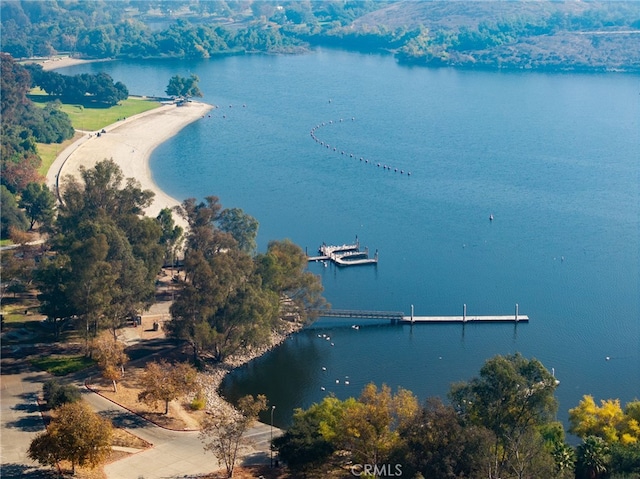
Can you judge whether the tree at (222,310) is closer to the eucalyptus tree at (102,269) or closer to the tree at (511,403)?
the eucalyptus tree at (102,269)

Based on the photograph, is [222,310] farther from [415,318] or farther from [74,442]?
[74,442]

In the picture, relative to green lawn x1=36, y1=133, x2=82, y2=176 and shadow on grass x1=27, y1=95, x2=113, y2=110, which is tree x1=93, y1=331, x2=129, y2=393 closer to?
green lawn x1=36, y1=133, x2=82, y2=176

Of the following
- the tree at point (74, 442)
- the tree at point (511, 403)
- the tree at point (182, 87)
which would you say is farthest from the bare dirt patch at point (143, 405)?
the tree at point (182, 87)

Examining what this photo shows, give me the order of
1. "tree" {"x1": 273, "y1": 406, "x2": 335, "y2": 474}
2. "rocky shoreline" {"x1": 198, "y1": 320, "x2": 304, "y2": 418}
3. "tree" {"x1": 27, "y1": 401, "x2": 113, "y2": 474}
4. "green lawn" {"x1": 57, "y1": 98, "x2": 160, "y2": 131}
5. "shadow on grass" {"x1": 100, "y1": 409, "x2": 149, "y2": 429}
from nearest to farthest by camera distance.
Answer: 1. "tree" {"x1": 27, "y1": 401, "x2": 113, "y2": 474}
2. "tree" {"x1": 273, "y1": 406, "x2": 335, "y2": 474}
3. "shadow on grass" {"x1": 100, "y1": 409, "x2": 149, "y2": 429}
4. "rocky shoreline" {"x1": 198, "y1": 320, "x2": 304, "y2": 418}
5. "green lawn" {"x1": 57, "y1": 98, "x2": 160, "y2": 131}

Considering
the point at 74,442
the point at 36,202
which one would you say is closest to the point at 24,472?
the point at 74,442

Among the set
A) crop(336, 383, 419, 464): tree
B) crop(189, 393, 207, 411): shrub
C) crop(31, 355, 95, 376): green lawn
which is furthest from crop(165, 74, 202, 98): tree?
crop(336, 383, 419, 464): tree

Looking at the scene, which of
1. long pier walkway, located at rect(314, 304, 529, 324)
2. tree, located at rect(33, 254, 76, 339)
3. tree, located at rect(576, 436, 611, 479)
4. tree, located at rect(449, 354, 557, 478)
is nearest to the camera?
tree, located at rect(449, 354, 557, 478)
